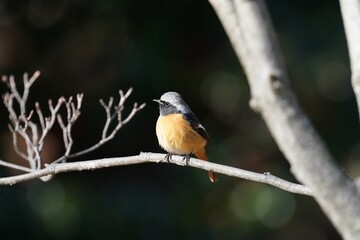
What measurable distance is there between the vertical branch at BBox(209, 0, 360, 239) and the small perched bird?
13.0 ft

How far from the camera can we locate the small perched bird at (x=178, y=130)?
18.5 feet

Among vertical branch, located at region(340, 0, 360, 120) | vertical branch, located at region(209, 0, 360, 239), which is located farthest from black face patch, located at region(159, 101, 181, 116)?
vertical branch, located at region(209, 0, 360, 239)

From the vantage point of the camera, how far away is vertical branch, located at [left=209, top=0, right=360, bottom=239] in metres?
1.54

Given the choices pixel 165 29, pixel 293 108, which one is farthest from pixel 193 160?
pixel 165 29

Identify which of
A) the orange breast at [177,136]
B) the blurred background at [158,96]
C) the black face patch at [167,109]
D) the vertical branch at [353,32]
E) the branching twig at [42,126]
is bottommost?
the blurred background at [158,96]

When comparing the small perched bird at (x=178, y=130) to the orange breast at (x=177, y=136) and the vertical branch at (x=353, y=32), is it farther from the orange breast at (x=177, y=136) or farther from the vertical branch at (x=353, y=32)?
the vertical branch at (x=353, y=32)

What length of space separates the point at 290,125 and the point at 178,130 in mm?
4123

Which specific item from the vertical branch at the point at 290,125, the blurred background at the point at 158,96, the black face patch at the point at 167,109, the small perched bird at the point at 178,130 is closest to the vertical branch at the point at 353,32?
the vertical branch at the point at 290,125

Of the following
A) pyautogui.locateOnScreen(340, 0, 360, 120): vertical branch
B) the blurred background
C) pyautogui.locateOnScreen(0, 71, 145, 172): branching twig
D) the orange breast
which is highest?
pyautogui.locateOnScreen(340, 0, 360, 120): vertical branch

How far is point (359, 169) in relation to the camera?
960 cm

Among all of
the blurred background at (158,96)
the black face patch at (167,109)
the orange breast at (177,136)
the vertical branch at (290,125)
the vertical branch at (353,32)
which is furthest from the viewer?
the blurred background at (158,96)

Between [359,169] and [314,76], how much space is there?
148 cm

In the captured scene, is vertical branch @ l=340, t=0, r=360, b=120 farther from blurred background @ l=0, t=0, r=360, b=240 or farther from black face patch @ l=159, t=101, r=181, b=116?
blurred background @ l=0, t=0, r=360, b=240

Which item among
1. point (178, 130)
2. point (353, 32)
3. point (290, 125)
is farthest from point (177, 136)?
point (290, 125)
